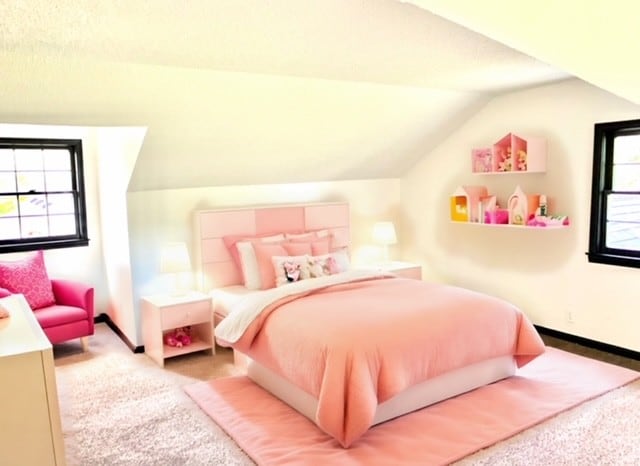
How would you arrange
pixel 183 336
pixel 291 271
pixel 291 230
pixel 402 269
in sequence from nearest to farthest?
pixel 183 336 < pixel 291 271 < pixel 291 230 < pixel 402 269

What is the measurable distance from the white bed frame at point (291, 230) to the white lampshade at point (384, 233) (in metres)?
0.34

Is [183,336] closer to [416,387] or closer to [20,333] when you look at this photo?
[416,387]

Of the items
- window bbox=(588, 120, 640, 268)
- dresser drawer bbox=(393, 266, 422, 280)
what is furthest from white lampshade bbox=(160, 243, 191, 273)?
window bbox=(588, 120, 640, 268)

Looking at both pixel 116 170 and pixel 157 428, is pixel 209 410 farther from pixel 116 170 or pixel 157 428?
pixel 116 170

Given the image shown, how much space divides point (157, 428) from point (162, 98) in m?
2.07

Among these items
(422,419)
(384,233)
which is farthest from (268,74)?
(384,233)

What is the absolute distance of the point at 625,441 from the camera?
271 cm

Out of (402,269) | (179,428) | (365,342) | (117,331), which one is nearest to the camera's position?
(365,342)

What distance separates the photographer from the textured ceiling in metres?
2.13

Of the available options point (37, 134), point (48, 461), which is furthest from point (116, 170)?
point (48, 461)

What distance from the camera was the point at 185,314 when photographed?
158 inches

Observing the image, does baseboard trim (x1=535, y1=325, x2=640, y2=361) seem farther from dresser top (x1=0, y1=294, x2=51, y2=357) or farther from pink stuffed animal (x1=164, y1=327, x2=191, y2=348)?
dresser top (x1=0, y1=294, x2=51, y2=357)

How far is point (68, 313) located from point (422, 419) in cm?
300

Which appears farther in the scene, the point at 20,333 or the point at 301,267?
the point at 301,267
